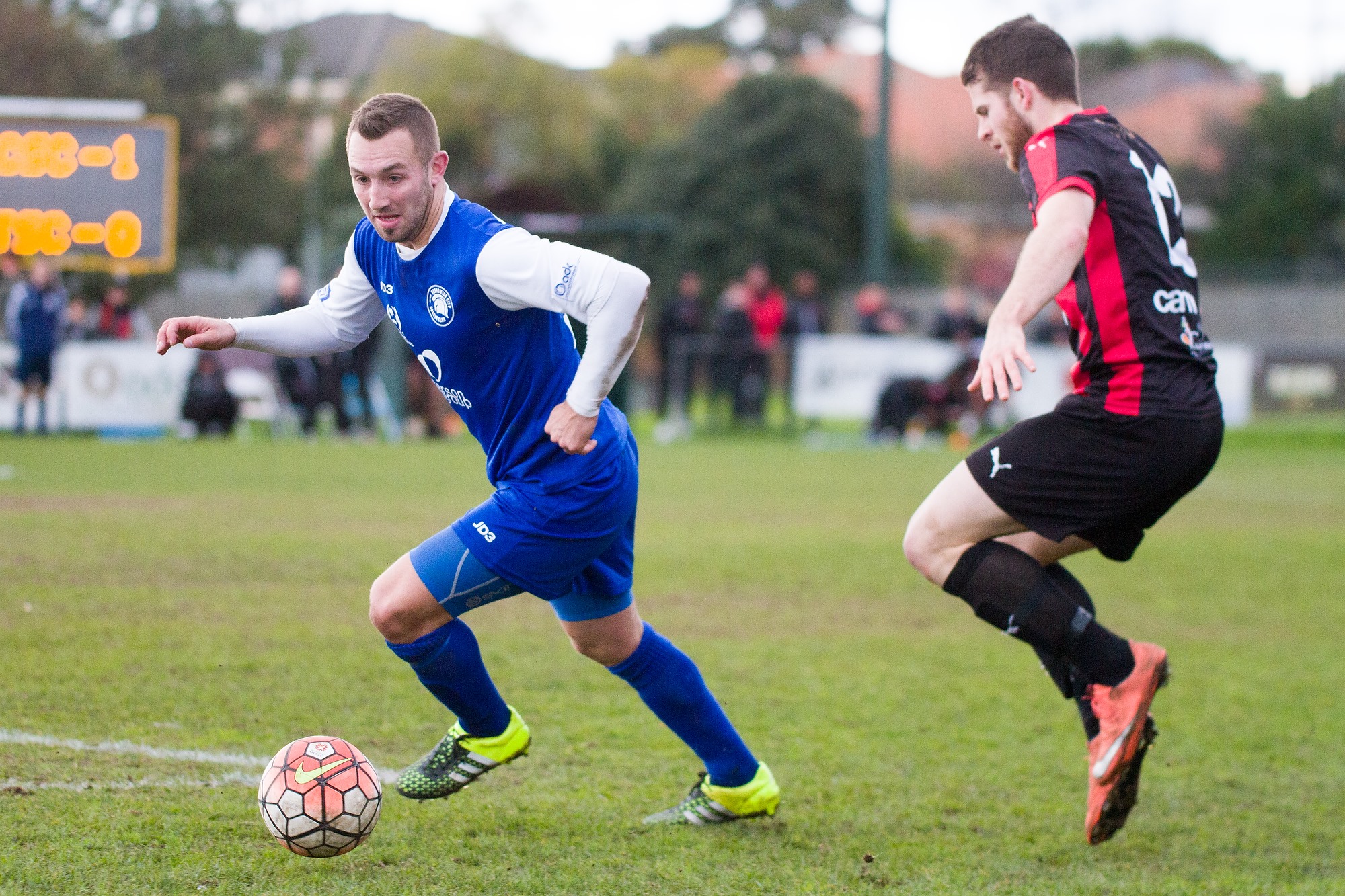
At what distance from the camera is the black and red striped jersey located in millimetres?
3562

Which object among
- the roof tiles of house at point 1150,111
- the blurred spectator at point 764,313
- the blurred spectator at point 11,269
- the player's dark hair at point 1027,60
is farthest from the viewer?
the roof tiles of house at point 1150,111

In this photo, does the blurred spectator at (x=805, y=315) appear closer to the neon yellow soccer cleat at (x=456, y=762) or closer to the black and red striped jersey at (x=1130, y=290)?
the black and red striped jersey at (x=1130, y=290)

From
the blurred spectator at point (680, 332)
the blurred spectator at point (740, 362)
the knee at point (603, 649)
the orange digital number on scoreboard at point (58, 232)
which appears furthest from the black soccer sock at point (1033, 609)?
the blurred spectator at point (680, 332)

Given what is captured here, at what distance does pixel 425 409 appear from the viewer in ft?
59.0

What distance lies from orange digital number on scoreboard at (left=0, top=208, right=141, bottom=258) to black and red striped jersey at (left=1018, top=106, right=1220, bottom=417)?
14.1m

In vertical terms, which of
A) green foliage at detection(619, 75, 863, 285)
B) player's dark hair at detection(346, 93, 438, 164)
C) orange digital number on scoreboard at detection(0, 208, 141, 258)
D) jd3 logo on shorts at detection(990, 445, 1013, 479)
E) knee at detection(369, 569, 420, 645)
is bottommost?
knee at detection(369, 569, 420, 645)

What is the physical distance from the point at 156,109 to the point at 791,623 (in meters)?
37.9

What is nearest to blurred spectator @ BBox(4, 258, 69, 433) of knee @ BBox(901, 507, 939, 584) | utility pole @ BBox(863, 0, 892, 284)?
utility pole @ BBox(863, 0, 892, 284)

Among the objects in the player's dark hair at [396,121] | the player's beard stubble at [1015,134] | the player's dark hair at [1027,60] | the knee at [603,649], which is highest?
the player's dark hair at [1027,60]

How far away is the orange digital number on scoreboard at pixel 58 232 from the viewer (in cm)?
1555

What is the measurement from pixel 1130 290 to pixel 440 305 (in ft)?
5.80

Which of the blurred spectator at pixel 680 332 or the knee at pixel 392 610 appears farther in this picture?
the blurred spectator at pixel 680 332

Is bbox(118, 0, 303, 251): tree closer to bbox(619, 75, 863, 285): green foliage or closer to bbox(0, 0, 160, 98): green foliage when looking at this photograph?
bbox(0, 0, 160, 98): green foliage

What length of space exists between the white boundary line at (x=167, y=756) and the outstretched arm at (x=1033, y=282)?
2160 millimetres
